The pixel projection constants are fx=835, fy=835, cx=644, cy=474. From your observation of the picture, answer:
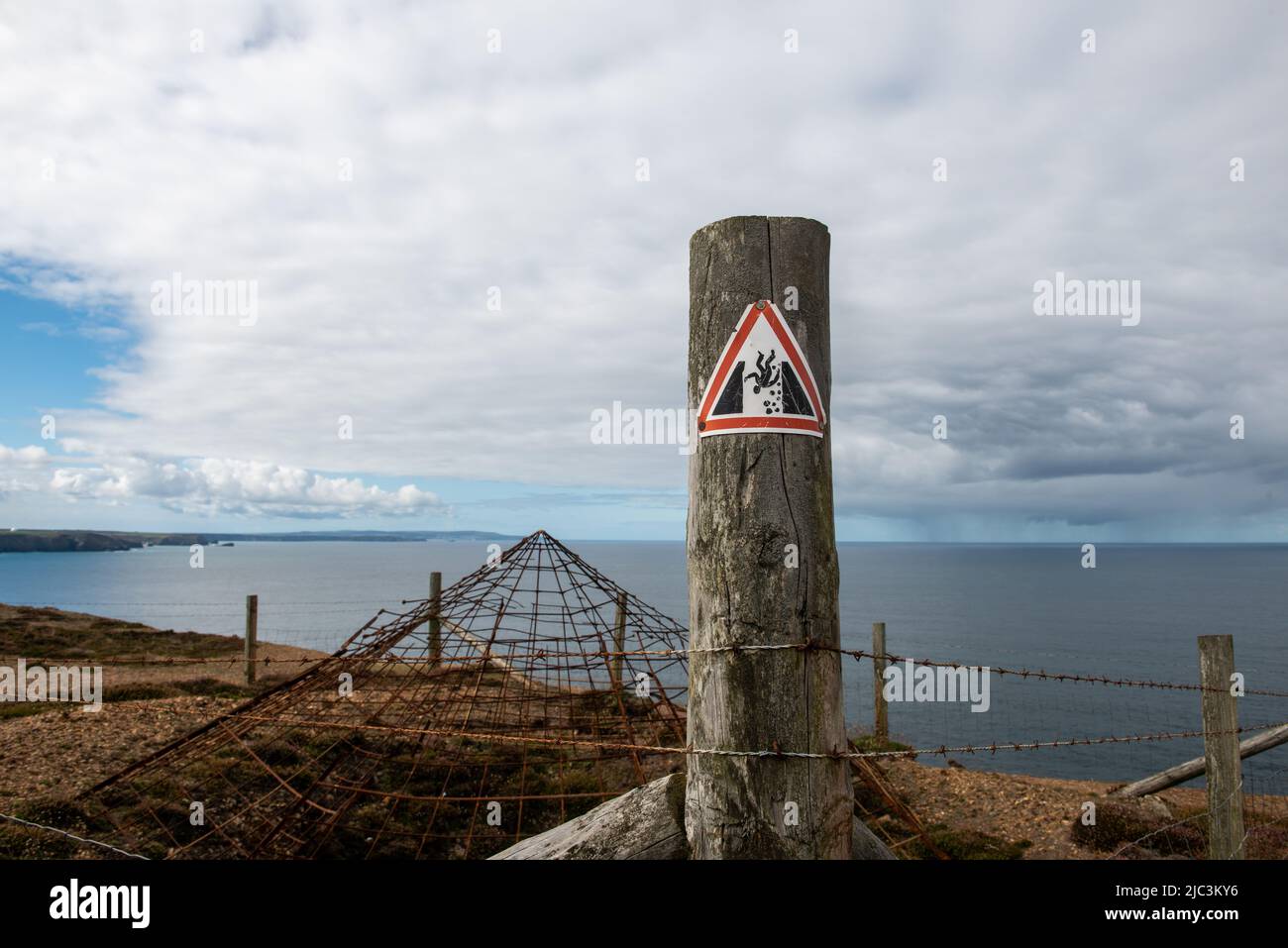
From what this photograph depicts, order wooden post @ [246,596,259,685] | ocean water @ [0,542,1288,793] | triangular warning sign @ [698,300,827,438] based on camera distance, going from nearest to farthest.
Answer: triangular warning sign @ [698,300,827,438]
wooden post @ [246,596,259,685]
ocean water @ [0,542,1288,793]

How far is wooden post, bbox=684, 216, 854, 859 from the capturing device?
2.63 m

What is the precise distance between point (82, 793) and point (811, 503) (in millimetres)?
8294

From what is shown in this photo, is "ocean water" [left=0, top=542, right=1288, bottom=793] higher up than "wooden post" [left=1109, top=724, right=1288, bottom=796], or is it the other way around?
"wooden post" [left=1109, top=724, right=1288, bottom=796]

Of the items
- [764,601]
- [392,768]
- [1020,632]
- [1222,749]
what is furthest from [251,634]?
[1020,632]

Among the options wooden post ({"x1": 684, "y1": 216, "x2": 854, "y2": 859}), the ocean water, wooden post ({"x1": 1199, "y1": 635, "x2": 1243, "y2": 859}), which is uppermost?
wooden post ({"x1": 684, "y1": 216, "x2": 854, "y2": 859})

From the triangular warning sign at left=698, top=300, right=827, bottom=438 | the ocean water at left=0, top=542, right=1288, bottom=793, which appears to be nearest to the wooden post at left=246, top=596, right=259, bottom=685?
the ocean water at left=0, top=542, right=1288, bottom=793

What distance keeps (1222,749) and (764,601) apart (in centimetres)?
443

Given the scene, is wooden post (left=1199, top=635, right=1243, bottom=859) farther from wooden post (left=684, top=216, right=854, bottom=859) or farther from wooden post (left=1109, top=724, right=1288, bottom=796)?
wooden post (left=684, top=216, right=854, bottom=859)

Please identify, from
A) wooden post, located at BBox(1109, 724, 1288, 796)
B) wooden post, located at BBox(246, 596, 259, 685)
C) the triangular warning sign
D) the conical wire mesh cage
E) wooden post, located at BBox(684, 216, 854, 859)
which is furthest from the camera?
wooden post, located at BBox(246, 596, 259, 685)

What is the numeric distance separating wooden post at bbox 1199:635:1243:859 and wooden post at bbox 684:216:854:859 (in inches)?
153

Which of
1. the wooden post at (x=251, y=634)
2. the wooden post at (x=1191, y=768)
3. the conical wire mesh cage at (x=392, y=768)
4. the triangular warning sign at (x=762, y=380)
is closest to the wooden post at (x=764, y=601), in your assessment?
the triangular warning sign at (x=762, y=380)
